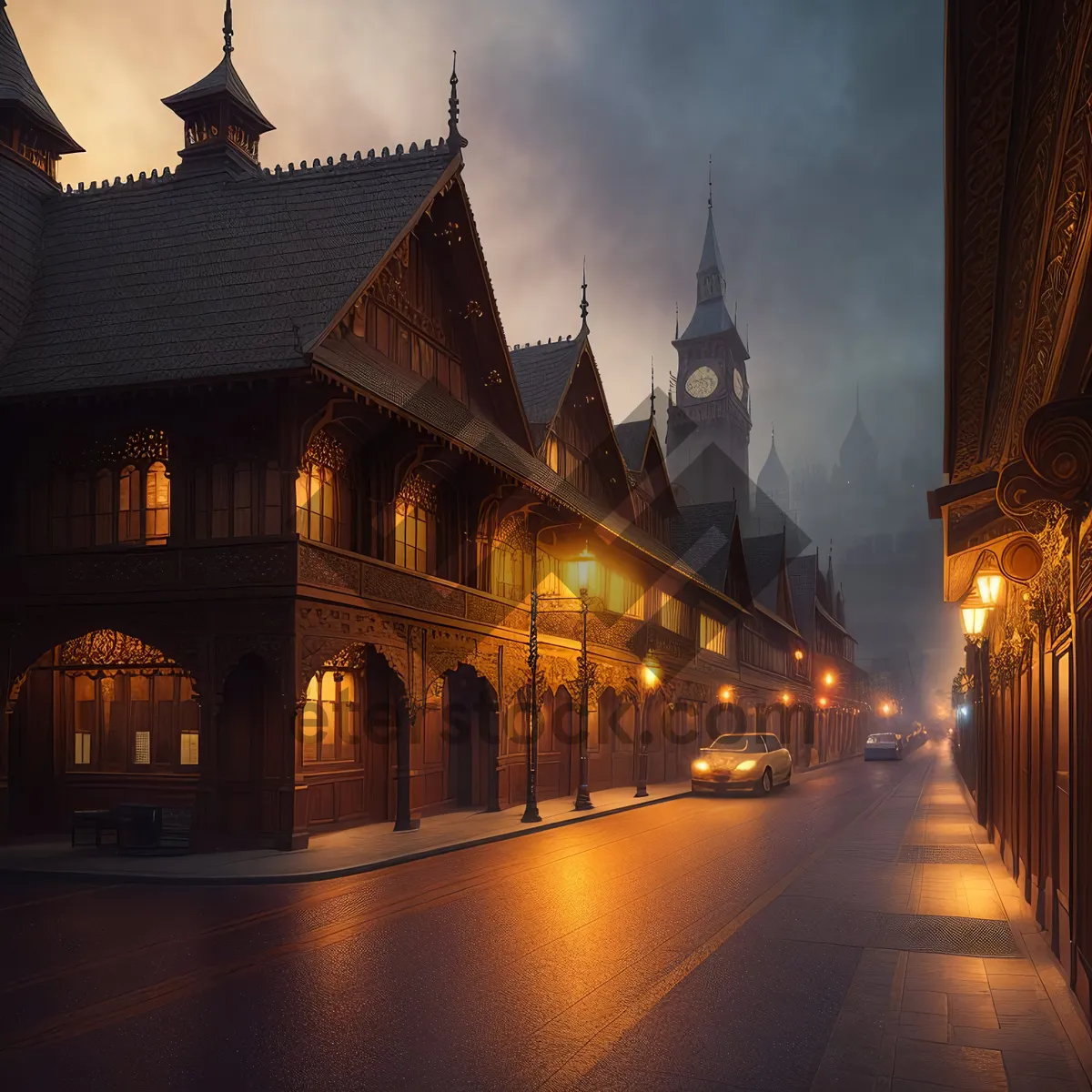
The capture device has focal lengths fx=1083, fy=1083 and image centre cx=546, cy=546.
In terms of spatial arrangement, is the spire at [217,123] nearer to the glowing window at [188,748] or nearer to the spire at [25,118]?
the spire at [25,118]

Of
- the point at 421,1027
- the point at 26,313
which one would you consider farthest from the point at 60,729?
the point at 421,1027

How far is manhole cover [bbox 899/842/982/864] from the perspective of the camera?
17.2 m

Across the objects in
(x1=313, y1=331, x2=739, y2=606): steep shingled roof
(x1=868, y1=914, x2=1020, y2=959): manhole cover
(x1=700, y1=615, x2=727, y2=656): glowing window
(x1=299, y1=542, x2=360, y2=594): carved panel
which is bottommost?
(x1=868, y1=914, x2=1020, y2=959): manhole cover

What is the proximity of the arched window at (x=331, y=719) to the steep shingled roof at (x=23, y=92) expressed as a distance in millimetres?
15918

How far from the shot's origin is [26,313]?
21797mm

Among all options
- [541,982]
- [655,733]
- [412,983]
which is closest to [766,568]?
[655,733]

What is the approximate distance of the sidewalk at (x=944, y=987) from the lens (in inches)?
263

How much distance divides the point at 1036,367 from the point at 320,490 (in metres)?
13.6

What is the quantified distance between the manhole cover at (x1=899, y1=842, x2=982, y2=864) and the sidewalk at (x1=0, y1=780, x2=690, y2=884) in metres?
7.24

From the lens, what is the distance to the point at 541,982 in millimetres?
8898

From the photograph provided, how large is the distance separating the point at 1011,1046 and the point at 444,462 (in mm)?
18460

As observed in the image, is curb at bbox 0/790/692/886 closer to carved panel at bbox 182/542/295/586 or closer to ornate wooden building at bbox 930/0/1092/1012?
carved panel at bbox 182/542/295/586

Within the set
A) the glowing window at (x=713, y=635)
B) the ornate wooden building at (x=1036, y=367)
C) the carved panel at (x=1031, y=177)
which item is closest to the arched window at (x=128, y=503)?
the ornate wooden building at (x=1036, y=367)

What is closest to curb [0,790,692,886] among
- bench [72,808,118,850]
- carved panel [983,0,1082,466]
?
bench [72,808,118,850]
